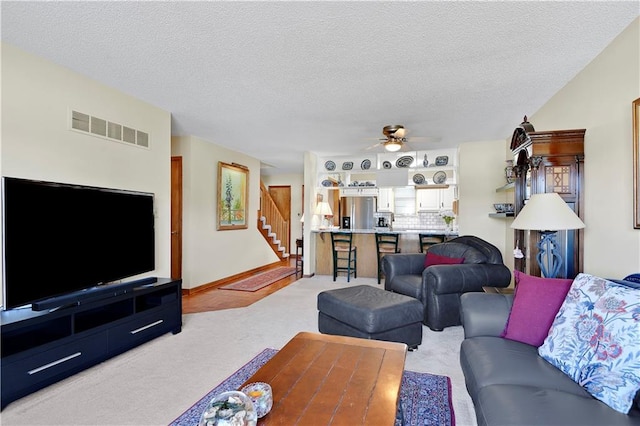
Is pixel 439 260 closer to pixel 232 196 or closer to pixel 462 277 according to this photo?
pixel 462 277

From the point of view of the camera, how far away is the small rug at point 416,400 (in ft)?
5.98

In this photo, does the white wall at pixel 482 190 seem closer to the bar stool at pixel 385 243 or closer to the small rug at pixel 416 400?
the bar stool at pixel 385 243

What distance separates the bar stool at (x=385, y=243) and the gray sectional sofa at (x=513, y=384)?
3662 mm

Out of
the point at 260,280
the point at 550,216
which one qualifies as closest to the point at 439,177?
the point at 260,280

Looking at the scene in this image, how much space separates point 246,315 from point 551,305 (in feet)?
10.0

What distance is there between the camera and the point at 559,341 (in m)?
1.57

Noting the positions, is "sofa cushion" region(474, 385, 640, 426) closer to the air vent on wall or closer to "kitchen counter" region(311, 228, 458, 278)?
the air vent on wall

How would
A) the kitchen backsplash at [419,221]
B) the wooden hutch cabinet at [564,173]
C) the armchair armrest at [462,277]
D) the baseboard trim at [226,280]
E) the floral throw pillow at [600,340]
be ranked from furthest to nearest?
the kitchen backsplash at [419,221] < the baseboard trim at [226,280] < the armchair armrest at [462,277] < the wooden hutch cabinet at [564,173] < the floral throw pillow at [600,340]

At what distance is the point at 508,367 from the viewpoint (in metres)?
1.53

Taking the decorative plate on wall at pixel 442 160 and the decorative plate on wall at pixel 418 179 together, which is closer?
the decorative plate on wall at pixel 442 160

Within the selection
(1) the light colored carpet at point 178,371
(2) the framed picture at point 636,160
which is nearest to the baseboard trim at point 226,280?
(1) the light colored carpet at point 178,371

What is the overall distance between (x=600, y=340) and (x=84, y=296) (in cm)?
325

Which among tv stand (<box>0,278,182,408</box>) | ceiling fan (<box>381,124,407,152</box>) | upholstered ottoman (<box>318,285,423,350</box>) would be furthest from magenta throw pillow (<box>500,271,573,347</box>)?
tv stand (<box>0,278,182,408</box>)

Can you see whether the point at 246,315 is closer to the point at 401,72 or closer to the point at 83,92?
the point at 83,92
